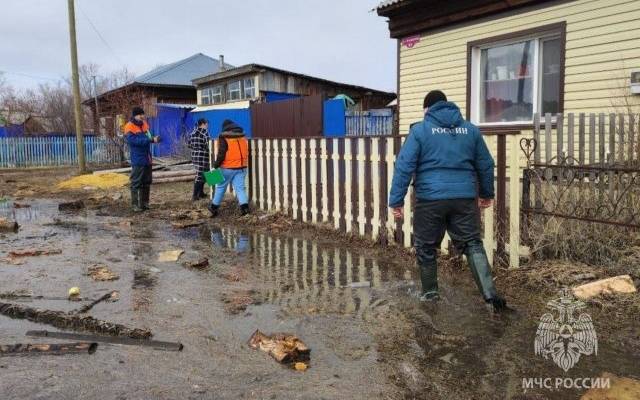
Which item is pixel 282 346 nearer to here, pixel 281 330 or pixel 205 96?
pixel 281 330

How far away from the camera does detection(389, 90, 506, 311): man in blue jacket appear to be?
4.47 meters

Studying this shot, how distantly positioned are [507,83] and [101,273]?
294 inches

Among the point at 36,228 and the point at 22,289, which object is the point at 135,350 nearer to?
the point at 22,289

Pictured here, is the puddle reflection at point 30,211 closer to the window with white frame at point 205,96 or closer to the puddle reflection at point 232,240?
the puddle reflection at point 232,240

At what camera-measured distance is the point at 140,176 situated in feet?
34.2

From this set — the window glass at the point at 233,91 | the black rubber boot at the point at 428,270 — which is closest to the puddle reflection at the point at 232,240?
the black rubber boot at the point at 428,270

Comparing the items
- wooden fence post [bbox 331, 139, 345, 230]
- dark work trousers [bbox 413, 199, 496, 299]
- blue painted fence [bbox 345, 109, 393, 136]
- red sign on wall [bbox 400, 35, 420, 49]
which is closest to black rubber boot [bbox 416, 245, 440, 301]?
dark work trousers [bbox 413, 199, 496, 299]

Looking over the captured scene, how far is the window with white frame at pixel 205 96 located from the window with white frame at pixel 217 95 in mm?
407

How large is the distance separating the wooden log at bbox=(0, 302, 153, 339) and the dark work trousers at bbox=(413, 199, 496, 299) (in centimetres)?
233

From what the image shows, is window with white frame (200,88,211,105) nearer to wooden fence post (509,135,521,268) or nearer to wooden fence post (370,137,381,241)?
wooden fence post (370,137,381,241)

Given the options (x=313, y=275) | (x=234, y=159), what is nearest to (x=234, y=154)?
(x=234, y=159)

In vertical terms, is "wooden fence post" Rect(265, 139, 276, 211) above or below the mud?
above

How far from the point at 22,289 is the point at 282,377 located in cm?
326

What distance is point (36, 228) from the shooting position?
866 cm
